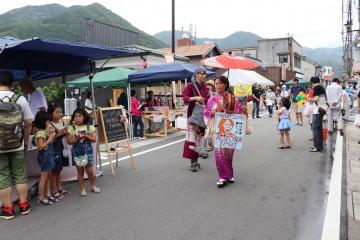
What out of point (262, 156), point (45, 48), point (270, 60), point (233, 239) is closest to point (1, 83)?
point (45, 48)

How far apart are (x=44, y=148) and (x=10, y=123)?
0.83 meters

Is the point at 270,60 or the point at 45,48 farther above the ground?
the point at 270,60

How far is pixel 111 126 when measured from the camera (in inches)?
279

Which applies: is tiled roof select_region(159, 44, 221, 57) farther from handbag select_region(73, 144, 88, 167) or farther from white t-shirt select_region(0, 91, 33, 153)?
white t-shirt select_region(0, 91, 33, 153)

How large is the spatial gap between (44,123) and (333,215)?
410cm

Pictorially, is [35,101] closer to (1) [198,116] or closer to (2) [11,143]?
(2) [11,143]

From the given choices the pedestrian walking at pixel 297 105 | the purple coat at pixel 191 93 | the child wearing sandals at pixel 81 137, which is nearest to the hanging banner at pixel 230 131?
the purple coat at pixel 191 93

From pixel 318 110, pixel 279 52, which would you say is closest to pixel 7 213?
pixel 318 110

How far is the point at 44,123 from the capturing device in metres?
5.20

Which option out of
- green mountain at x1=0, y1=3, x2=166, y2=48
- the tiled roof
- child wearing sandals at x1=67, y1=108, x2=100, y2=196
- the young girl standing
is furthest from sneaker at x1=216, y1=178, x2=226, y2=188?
green mountain at x1=0, y1=3, x2=166, y2=48

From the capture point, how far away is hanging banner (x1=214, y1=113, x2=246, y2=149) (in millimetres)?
5969

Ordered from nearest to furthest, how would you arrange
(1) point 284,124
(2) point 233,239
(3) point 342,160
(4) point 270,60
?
(2) point 233,239, (3) point 342,160, (1) point 284,124, (4) point 270,60

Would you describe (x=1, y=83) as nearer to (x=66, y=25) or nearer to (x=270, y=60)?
(x=66, y=25)

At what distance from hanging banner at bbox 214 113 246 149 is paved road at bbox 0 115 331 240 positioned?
0.73 m
